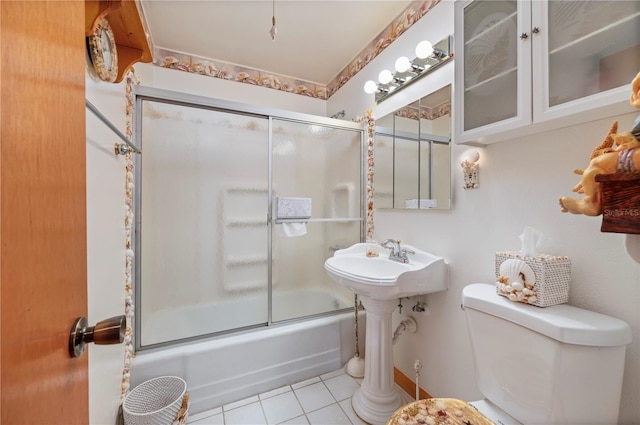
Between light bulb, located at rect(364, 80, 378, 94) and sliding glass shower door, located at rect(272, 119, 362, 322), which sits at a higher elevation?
light bulb, located at rect(364, 80, 378, 94)

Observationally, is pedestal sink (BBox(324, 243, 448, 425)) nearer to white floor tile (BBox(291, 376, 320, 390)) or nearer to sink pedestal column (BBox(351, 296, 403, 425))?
sink pedestal column (BBox(351, 296, 403, 425))

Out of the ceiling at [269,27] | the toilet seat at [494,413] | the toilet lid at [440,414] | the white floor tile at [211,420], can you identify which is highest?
the ceiling at [269,27]

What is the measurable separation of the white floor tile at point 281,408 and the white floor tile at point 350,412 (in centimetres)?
25

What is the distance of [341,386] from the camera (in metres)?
1.73

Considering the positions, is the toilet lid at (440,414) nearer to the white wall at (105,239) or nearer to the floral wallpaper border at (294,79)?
the white wall at (105,239)

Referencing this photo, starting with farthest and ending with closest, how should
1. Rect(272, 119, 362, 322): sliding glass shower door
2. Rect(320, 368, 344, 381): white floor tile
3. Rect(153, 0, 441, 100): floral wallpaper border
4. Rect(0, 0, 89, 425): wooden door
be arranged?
Rect(272, 119, 362, 322): sliding glass shower door < Rect(320, 368, 344, 381): white floor tile < Rect(153, 0, 441, 100): floral wallpaper border < Rect(0, 0, 89, 425): wooden door

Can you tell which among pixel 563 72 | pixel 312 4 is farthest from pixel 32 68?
pixel 312 4

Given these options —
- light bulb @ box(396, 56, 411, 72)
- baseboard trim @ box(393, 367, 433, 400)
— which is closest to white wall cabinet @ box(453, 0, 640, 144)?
light bulb @ box(396, 56, 411, 72)

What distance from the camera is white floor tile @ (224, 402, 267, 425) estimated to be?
4.74ft

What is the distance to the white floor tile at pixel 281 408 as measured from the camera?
147 centimetres

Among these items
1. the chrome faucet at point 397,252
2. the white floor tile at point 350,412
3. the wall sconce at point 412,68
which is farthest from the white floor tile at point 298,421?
the wall sconce at point 412,68

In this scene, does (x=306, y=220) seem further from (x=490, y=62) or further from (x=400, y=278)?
(x=490, y=62)

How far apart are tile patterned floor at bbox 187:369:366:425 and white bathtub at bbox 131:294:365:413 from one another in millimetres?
50

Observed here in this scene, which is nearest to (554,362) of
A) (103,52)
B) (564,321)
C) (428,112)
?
(564,321)
